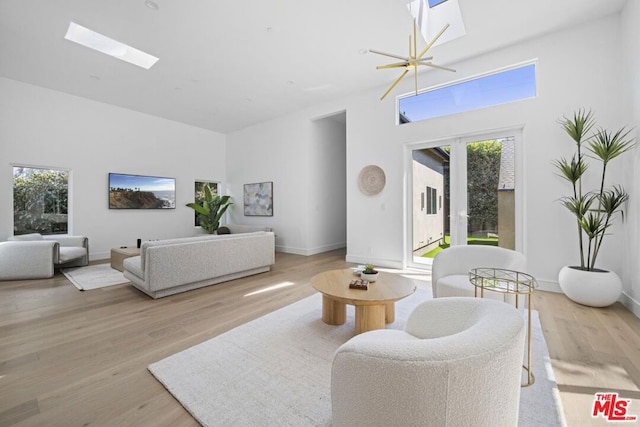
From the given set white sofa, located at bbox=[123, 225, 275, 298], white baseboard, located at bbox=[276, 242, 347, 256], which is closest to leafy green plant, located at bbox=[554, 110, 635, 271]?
white sofa, located at bbox=[123, 225, 275, 298]

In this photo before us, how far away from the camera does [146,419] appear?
4.74 feet

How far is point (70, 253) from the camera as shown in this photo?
4.62 metres

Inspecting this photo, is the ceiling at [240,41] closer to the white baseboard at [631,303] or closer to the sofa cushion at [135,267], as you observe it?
the sofa cushion at [135,267]

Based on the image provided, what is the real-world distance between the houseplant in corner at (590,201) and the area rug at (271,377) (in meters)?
0.97

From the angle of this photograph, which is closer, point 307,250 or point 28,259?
point 28,259

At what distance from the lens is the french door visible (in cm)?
404

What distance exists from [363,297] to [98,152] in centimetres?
682

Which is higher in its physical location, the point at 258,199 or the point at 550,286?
the point at 258,199

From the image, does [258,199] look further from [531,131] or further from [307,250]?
[531,131]

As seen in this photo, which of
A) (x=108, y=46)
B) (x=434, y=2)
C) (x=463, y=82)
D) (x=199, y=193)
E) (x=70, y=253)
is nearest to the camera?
(x=434, y=2)

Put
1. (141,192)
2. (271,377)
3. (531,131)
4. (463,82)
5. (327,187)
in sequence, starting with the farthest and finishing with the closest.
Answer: (327,187)
(141,192)
(463,82)
(531,131)
(271,377)

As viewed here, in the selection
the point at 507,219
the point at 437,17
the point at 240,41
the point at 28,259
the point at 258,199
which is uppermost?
the point at 437,17

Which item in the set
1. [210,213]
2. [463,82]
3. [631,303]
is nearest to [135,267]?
[210,213]

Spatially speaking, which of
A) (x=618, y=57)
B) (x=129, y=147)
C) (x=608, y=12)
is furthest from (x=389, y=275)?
(x=129, y=147)
